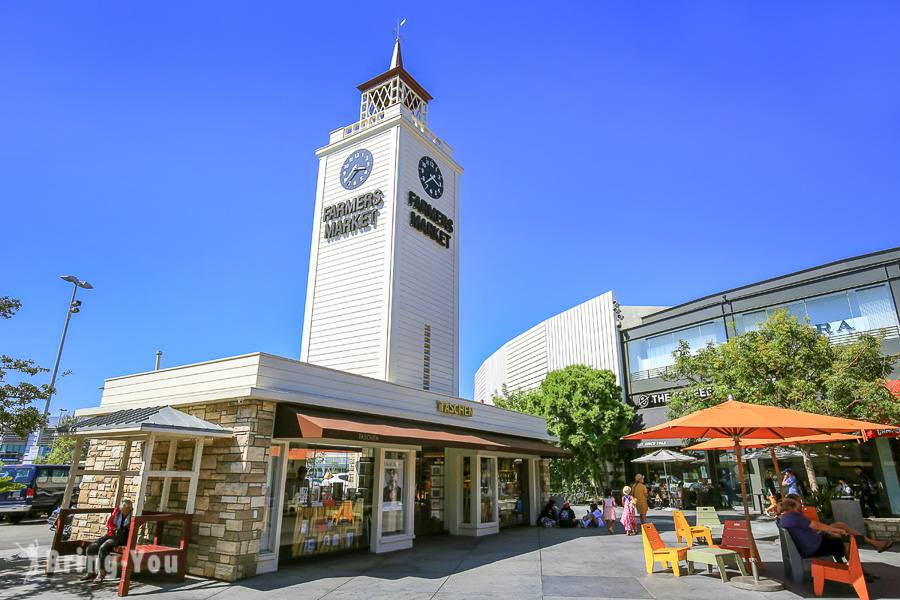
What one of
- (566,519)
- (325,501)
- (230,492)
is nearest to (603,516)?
(566,519)

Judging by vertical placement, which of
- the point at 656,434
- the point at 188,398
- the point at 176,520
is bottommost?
the point at 176,520

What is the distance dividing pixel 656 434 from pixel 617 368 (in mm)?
21481

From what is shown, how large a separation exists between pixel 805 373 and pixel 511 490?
9.46 m

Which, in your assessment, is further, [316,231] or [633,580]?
[316,231]

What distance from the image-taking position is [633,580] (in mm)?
8203

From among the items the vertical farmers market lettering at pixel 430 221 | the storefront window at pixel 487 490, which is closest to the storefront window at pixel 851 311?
the storefront window at pixel 487 490

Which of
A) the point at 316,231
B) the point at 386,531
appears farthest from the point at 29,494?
the point at 386,531

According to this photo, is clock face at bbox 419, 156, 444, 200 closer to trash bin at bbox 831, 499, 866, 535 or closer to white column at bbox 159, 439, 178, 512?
white column at bbox 159, 439, 178, 512

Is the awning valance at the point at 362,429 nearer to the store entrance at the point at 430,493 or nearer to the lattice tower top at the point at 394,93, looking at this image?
the store entrance at the point at 430,493

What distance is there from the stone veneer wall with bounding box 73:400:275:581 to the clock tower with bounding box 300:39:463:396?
228 inches

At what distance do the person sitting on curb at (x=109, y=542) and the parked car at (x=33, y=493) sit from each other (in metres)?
13.2

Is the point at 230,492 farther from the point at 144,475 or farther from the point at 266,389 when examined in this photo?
the point at 266,389

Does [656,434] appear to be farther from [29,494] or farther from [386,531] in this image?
[29,494]

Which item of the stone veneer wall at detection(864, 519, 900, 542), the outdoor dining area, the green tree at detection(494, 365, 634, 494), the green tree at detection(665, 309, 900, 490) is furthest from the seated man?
the green tree at detection(494, 365, 634, 494)
